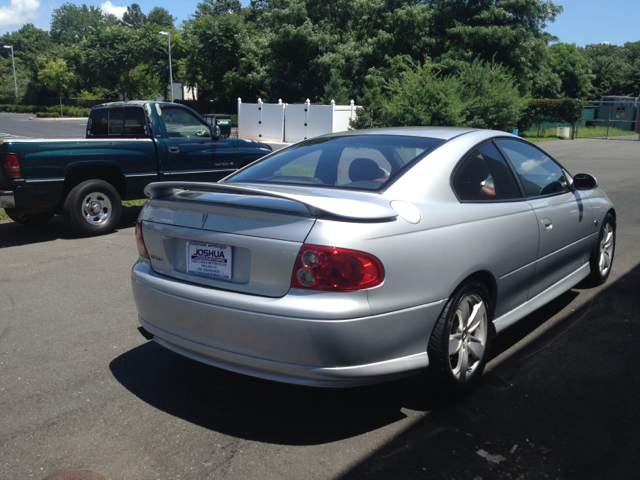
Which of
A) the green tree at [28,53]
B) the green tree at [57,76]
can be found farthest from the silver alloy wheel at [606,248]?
the green tree at [28,53]

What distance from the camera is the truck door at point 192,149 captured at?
938 centimetres

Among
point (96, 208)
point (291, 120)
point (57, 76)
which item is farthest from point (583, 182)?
point (57, 76)

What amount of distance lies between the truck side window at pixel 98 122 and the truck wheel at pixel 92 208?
1.58 m

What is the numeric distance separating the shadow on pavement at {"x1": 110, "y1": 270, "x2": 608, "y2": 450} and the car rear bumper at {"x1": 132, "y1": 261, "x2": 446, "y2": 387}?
37 cm

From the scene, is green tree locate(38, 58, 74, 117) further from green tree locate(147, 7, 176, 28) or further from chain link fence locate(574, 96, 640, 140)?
green tree locate(147, 7, 176, 28)

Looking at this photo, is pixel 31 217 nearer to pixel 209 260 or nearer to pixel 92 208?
pixel 92 208

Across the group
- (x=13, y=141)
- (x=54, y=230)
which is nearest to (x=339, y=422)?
(x=13, y=141)

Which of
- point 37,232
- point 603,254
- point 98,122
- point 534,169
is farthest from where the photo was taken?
point 98,122

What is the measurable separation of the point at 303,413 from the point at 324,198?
4.17 ft

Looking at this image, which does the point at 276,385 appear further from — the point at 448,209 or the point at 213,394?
the point at 448,209

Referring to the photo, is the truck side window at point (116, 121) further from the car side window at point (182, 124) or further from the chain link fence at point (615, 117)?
the chain link fence at point (615, 117)

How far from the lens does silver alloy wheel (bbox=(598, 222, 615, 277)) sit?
5.73 metres

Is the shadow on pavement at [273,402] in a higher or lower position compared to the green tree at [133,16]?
lower

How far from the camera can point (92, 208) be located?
8500 mm
